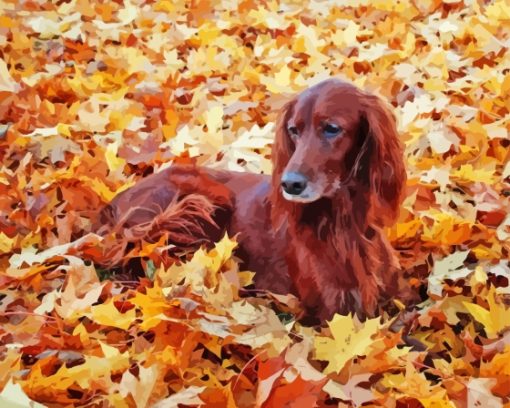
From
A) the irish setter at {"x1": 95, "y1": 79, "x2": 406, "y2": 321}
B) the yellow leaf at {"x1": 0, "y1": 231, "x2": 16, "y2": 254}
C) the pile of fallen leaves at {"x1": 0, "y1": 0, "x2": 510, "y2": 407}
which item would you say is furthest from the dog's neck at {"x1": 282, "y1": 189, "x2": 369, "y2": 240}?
the yellow leaf at {"x1": 0, "y1": 231, "x2": 16, "y2": 254}

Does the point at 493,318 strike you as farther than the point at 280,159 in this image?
No

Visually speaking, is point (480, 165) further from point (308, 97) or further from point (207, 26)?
point (207, 26)

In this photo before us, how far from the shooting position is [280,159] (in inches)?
97.7

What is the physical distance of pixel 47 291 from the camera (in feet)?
8.55

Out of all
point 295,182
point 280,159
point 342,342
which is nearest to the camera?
point 342,342

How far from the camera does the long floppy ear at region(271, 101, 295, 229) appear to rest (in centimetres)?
246

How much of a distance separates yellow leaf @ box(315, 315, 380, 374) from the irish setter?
25cm

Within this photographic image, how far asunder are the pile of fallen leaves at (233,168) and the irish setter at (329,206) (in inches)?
4.8

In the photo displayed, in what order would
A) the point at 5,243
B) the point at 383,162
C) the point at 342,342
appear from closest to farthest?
1. the point at 342,342
2. the point at 383,162
3. the point at 5,243

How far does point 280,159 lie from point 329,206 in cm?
25

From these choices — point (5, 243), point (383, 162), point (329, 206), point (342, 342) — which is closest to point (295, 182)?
point (329, 206)

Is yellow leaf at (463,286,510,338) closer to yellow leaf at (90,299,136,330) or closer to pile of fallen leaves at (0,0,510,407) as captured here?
pile of fallen leaves at (0,0,510,407)

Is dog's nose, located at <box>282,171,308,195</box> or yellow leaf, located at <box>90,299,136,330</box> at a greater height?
dog's nose, located at <box>282,171,308,195</box>

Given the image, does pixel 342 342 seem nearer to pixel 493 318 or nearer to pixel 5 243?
pixel 493 318
